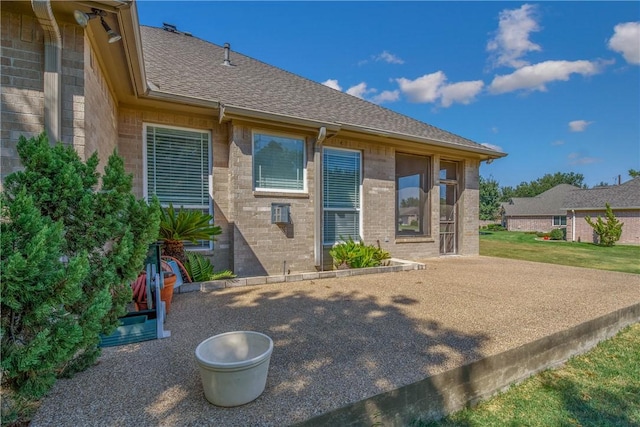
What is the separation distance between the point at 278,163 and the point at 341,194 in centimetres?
192

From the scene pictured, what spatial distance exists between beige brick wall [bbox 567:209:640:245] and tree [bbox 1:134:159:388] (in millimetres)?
27185

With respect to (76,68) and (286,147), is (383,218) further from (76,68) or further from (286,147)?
(76,68)

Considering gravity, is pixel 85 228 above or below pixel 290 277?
above

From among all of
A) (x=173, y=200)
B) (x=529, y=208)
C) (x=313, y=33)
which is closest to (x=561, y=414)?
(x=173, y=200)

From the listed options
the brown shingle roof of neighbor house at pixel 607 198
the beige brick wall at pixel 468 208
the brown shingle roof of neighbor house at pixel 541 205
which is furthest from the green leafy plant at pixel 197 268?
the brown shingle roof of neighbor house at pixel 541 205

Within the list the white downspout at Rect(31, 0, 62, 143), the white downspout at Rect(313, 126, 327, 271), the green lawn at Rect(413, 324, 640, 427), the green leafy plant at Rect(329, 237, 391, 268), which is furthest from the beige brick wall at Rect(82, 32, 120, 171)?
the green leafy plant at Rect(329, 237, 391, 268)

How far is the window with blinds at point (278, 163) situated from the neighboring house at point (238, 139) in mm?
23

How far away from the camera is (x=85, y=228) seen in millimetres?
2160

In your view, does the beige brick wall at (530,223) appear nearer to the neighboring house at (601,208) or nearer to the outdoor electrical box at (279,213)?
the neighboring house at (601,208)

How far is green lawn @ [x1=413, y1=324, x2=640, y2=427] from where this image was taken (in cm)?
244

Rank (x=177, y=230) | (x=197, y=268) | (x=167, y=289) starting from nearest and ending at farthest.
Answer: (x=167, y=289) → (x=177, y=230) → (x=197, y=268)

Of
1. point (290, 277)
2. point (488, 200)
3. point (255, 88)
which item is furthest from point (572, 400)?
point (488, 200)

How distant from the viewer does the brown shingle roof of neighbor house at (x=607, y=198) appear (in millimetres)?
19922

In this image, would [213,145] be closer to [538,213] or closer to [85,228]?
[85,228]
